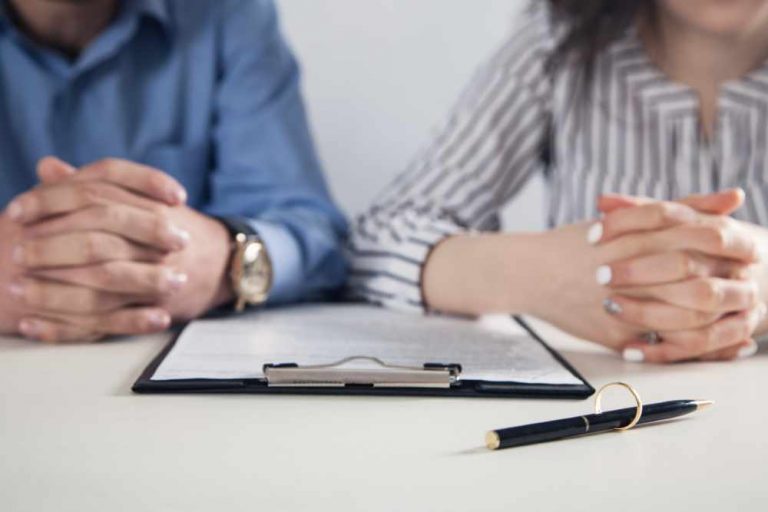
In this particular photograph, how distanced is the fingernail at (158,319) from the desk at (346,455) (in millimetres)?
169

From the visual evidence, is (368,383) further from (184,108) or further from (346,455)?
(184,108)

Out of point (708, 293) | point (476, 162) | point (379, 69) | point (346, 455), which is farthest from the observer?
point (379, 69)

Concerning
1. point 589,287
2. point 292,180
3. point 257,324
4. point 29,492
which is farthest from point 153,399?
point 292,180

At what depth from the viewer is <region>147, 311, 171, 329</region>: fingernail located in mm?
A: 870

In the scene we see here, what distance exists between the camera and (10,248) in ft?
2.92

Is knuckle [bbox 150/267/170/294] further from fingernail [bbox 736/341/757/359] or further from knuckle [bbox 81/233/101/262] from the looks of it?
fingernail [bbox 736/341/757/359]

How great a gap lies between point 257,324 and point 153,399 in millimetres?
302

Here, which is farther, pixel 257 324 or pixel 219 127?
pixel 219 127

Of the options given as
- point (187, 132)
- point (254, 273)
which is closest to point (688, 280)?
point (254, 273)

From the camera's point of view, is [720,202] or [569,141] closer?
[720,202]

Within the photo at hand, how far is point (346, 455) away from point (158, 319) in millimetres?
412

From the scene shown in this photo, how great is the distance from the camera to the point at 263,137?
126 cm

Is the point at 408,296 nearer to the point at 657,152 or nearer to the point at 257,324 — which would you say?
the point at 257,324

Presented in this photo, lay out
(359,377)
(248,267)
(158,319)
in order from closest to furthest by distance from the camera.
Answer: (359,377), (158,319), (248,267)
